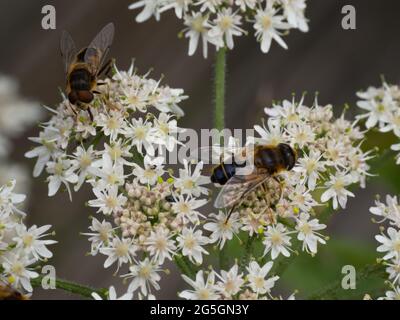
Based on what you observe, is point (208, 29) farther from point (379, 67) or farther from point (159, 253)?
point (379, 67)

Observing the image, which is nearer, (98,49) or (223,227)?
(223,227)

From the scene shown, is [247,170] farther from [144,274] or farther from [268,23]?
[268,23]

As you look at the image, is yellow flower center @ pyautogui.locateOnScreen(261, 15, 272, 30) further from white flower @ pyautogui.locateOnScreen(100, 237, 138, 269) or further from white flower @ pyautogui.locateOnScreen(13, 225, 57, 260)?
white flower @ pyautogui.locateOnScreen(13, 225, 57, 260)

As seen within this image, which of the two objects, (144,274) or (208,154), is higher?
(208,154)

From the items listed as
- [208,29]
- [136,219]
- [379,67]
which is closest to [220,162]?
[136,219]

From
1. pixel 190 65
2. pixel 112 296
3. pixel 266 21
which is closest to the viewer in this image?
pixel 112 296

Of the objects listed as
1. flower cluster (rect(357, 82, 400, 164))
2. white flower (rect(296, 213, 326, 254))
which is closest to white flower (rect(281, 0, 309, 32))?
flower cluster (rect(357, 82, 400, 164))

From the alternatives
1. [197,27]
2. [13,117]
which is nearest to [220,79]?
[197,27]
